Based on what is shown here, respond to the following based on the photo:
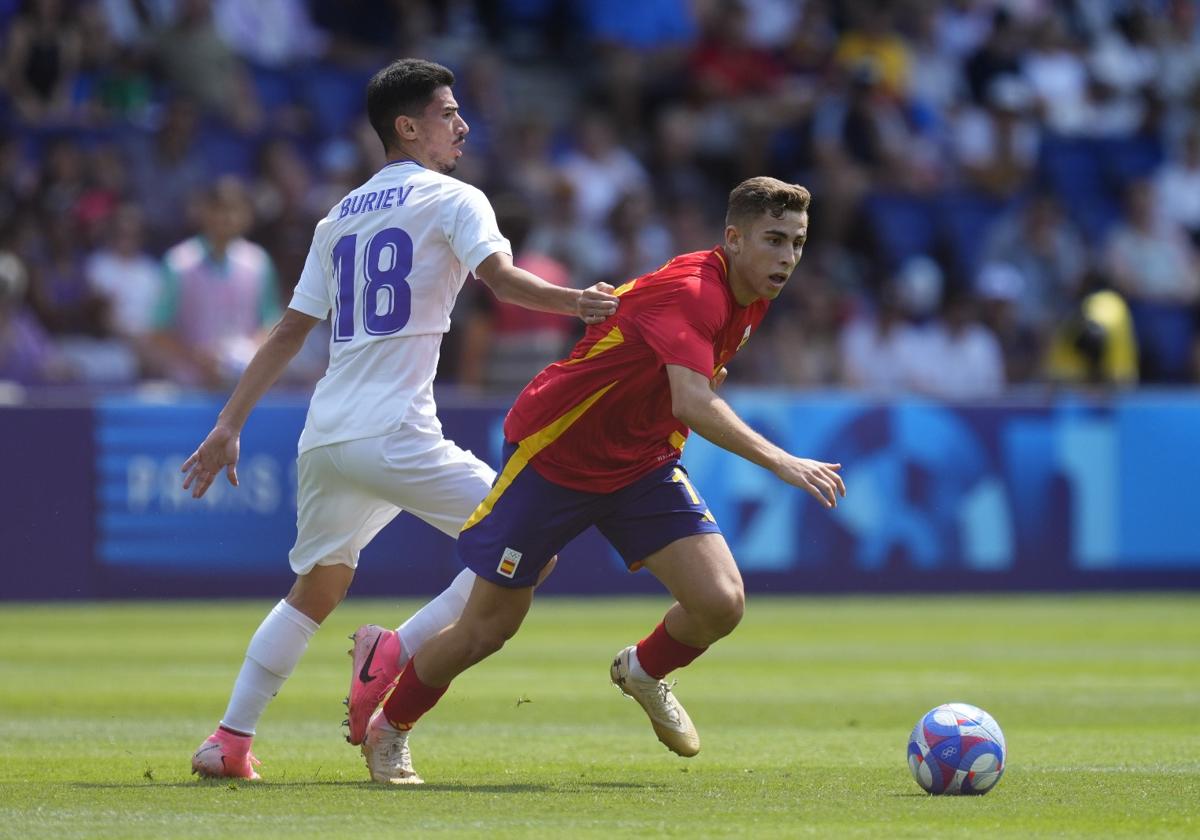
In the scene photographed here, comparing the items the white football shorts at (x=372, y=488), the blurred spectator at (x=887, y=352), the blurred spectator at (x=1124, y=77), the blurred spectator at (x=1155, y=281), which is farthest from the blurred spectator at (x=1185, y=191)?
the white football shorts at (x=372, y=488)

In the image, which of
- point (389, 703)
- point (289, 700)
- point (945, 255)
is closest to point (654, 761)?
point (389, 703)

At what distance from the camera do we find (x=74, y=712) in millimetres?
9008

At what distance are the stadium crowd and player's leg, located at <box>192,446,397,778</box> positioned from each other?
21.7 ft

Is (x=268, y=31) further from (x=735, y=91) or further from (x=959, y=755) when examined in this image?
(x=959, y=755)

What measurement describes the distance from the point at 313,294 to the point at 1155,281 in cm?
1456

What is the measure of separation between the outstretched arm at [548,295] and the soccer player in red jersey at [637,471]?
0.34 metres

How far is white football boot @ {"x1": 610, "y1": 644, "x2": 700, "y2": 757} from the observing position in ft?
23.7

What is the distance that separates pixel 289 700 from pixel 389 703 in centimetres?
310

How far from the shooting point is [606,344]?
6.98m

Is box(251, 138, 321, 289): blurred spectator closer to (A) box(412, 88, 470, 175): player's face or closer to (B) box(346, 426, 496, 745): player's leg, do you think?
(A) box(412, 88, 470, 175): player's face

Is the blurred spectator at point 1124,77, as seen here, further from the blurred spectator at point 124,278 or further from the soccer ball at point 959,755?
the soccer ball at point 959,755

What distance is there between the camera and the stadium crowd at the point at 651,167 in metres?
16.0

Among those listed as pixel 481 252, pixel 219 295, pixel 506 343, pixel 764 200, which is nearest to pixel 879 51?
pixel 506 343

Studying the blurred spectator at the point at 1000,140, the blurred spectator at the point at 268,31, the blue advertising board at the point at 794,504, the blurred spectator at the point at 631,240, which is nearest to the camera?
the blue advertising board at the point at 794,504
